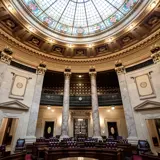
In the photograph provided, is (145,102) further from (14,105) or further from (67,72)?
(14,105)

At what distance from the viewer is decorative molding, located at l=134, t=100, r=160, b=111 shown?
859cm

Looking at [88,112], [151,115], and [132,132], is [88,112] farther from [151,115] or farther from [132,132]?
[151,115]

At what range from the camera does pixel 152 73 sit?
9.61 m

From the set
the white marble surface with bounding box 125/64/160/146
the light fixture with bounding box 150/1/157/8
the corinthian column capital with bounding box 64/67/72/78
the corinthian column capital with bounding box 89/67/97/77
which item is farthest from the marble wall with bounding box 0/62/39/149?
the light fixture with bounding box 150/1/157/8

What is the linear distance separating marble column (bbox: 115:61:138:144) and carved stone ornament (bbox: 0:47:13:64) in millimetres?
11394

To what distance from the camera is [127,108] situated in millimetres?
10180

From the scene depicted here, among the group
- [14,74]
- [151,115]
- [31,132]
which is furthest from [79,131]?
[14,74]

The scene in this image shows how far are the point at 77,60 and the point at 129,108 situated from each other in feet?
27.5

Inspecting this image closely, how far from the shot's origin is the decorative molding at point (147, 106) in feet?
28.2

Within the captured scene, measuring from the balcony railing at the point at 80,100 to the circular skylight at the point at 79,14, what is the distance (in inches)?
321

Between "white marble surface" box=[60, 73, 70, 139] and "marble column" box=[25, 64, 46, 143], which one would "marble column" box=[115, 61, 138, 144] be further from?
"marble column" box=[25, 64, 46, 143]

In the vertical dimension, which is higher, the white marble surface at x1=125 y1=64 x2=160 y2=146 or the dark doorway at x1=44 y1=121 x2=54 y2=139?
the white marble surface at x1=125 y1=64 x2=160 y2=146

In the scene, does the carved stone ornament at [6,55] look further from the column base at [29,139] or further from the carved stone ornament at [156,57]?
the carved stone ornament at [156,57]

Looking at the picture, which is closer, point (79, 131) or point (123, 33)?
point (123, 33)
